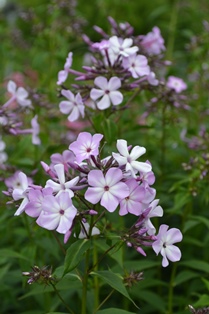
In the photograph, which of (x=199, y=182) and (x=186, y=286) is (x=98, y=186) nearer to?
(x=199, y=182)

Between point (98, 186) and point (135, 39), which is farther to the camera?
point (135, 39)

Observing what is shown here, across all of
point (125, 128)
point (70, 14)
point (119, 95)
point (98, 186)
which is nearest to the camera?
point (98, 186)

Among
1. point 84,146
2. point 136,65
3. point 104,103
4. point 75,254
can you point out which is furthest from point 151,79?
point 75,254

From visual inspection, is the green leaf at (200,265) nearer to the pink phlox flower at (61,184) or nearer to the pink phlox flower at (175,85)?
the pink phlox flower at (175,85)

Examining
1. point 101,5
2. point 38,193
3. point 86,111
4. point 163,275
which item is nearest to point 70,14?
point 101,5

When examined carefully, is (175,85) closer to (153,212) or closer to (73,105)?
(73,105)

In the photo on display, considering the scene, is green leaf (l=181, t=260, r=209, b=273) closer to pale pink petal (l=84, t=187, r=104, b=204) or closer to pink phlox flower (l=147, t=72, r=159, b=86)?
pink phlox flower (l=147, t=72, r=159, b=86)

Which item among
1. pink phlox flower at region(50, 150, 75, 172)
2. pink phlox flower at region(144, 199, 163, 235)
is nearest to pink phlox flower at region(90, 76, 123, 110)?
pink phlox flower at region(50, 150, 75, 172)
